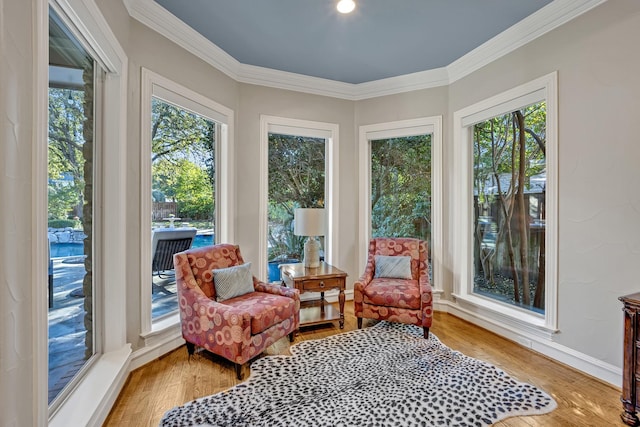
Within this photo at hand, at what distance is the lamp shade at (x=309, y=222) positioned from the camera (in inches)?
127

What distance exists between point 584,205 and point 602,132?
0.55m

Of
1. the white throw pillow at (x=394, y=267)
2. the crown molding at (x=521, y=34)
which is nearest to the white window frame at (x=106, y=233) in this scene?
the white throw pillow at (x=394, y=267)

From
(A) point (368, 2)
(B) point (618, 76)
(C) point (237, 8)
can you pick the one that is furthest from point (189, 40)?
(B) point (618, 76)

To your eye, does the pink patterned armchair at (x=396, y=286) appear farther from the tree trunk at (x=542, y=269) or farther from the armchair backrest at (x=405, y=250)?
the tree trunk at (x=542, y=269)

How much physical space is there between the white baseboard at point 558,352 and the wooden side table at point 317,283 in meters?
1.51

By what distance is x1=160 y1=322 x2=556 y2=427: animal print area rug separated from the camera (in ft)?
5.76

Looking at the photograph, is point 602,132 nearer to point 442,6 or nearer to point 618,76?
point 618,76

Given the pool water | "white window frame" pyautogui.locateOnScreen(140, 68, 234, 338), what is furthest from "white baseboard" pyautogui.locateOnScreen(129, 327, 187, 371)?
the pool water

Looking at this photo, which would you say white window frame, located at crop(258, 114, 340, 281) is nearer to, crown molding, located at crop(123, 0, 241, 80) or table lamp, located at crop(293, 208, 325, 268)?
table lamp, located at crop(293, 208, 325, 268)

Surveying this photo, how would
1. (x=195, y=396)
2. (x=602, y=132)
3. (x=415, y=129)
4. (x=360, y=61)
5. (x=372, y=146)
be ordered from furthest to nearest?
(x=372, y=146), (x=415, y=129), (x=360, y=61), (x=602, y=132), (x=195, y=396)

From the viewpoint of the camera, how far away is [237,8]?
8.04ft

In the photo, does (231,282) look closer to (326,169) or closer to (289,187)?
(289,187)

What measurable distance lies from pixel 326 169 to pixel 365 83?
4.01ft

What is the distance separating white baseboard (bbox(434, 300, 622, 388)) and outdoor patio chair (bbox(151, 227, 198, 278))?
3166 millimetres
